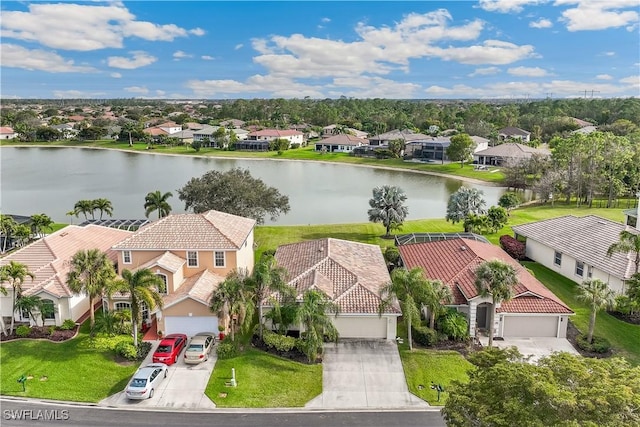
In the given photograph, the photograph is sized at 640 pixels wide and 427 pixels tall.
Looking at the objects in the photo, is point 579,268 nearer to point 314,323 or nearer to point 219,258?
point 314,323

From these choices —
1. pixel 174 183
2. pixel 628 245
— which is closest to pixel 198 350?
pixel 628 245

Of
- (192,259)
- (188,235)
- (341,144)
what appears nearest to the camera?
(192,259)

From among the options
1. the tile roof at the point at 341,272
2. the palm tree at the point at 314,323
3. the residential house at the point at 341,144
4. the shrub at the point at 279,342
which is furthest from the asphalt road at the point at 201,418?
the residential house at the point at 341,144

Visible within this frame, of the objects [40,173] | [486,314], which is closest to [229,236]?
[486,314]

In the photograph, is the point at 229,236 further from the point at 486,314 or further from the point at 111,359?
the point at 486,314

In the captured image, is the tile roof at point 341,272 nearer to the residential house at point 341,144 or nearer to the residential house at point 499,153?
the residential house at point 499,153

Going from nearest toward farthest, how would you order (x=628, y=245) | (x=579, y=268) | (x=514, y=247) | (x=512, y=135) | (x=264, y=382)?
(x=264, y=382)
(x=628, y=245)
(x=579, y=268)
(x=514, y=247)
(x=512, y=135)
